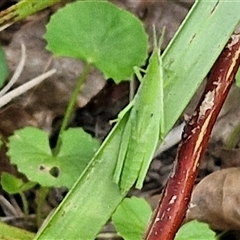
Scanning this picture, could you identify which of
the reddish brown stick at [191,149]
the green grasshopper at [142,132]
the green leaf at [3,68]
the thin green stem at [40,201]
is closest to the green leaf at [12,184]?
the thin green stem at [40,201]

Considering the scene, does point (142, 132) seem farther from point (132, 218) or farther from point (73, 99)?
point (73, 99)

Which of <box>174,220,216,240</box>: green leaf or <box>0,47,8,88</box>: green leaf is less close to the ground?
<box>0,47,8,88</box>: green leaf

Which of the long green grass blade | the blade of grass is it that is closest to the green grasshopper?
the long green grass blade

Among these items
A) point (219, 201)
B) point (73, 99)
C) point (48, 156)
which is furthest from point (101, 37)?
point (219, 201)

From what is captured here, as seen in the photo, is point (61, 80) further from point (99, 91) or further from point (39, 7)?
point (39, 7)

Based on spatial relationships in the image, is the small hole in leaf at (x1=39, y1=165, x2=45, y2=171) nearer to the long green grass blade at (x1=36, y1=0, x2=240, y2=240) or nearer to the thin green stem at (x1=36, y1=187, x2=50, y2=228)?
the thin green stem at (x1=36, y1=187, x2=50, y2=228)

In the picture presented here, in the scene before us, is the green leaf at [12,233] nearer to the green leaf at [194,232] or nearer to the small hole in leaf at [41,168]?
the small hole in leaf at [41,168]

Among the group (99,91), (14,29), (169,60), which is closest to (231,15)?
(169,60)
